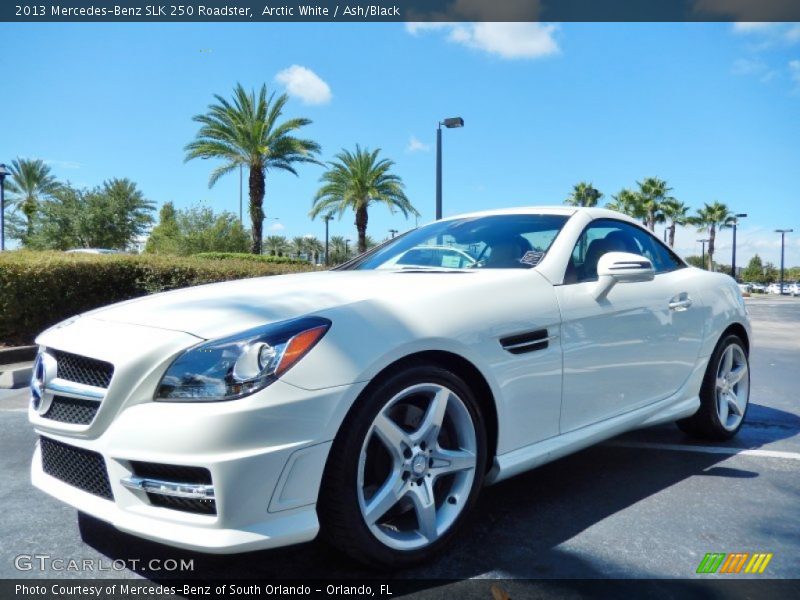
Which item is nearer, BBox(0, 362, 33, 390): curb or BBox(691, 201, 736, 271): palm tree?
BBox(0, 362, 33, 390): curb

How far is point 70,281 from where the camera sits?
29.8 feet

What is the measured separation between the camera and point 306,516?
1.96m

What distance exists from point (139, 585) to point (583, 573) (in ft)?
5.22

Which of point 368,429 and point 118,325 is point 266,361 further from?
point 118,325

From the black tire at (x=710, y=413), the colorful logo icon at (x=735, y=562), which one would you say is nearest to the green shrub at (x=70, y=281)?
the black tire at (x=710, y=413)

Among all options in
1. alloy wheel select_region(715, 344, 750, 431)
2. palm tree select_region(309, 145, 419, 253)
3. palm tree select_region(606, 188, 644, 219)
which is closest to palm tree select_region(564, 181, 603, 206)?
palm tree select_region(606, 188, 644, 219)

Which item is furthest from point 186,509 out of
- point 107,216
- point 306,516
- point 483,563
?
point 107,216

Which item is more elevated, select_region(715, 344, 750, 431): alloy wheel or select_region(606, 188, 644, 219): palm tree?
select_region(606, 188, 644, 219): palm tree

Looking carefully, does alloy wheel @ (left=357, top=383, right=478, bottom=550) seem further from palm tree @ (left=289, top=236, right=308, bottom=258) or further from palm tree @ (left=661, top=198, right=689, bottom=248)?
palm tree @ (left=289, top=236, right=308, bottom=258)

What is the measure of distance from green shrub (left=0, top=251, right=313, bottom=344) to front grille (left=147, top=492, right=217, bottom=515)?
7793 millimetres

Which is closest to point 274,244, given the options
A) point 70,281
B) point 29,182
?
point 29,182

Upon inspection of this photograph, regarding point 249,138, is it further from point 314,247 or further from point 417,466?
point 314,247

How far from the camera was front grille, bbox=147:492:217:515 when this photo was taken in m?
1.87

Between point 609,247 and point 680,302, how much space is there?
0.54m
